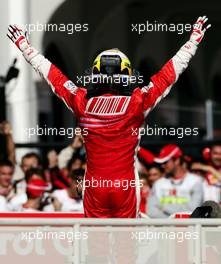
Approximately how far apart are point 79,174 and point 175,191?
1.40m

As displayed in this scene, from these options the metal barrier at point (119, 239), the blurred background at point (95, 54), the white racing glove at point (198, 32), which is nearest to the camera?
the metal barrier at point (119, 239)

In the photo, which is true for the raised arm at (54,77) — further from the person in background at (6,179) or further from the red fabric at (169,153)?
the red fabric at (169,153)

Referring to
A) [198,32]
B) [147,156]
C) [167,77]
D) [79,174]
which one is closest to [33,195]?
[79,174]

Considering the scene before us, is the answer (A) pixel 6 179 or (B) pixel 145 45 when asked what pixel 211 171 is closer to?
(A) pixel 6 179

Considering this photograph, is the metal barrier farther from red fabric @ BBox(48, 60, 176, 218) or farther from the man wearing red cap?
the man wearing red cap

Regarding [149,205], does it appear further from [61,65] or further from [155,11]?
[155,11]

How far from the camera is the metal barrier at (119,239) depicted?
5.68 metres

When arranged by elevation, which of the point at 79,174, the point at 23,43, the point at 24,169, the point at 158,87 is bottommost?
the point at 79,174

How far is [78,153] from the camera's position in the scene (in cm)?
1097

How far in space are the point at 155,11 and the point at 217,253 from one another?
559 inches

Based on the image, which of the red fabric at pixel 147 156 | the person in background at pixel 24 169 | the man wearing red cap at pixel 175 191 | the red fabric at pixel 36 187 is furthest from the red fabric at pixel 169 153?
the red fabric at pixel 36 187

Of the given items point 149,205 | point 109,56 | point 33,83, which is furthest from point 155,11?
point 109,56

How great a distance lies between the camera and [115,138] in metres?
6.61

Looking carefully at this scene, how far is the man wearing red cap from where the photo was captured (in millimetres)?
10172
